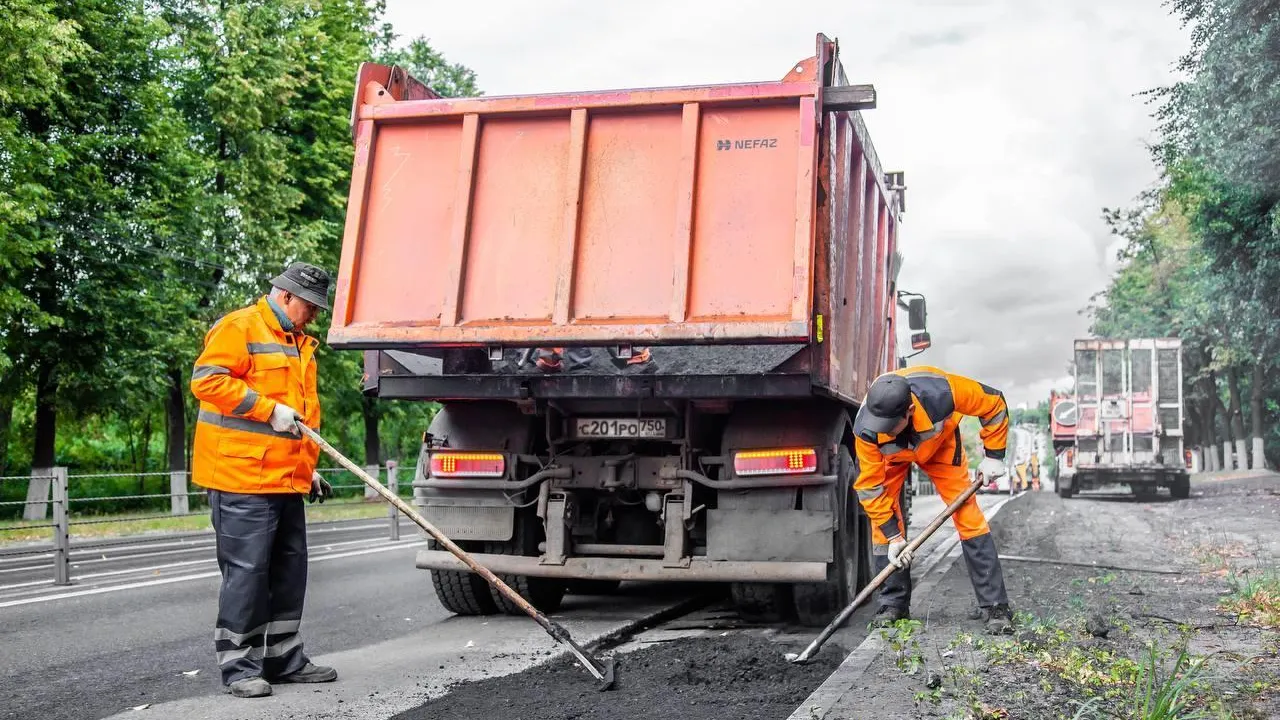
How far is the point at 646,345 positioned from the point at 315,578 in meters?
4.95

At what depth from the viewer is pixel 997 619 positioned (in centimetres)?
593

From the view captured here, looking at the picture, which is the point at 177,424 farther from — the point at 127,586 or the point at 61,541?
the point at 127,586

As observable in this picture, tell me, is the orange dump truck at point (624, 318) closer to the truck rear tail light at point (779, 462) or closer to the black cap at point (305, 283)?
the truck rear tail light at point (779, 462)

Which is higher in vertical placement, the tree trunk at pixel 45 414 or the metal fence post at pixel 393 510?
the tree trunk at pixel 45 414

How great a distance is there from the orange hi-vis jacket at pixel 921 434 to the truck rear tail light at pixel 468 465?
199 cm

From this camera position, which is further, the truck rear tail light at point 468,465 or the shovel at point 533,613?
the truck rear tail light at point 468,465

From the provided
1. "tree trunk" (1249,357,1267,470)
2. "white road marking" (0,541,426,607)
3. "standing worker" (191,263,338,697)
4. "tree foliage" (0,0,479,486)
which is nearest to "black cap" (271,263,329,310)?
"standing worker" (191,263,338,697)

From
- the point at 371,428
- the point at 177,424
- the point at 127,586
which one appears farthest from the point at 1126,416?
the point at 127,586

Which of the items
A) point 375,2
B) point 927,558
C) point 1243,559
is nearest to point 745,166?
point 927,558

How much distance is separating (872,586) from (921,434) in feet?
3.02

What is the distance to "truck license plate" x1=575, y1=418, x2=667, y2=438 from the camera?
6.43 meters

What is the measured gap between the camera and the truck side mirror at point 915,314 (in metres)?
10.1

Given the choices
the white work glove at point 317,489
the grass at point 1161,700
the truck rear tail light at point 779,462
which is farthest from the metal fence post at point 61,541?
the grass at point 1161,700

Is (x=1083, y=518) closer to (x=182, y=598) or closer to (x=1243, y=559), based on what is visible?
(x=1243, y=559)
